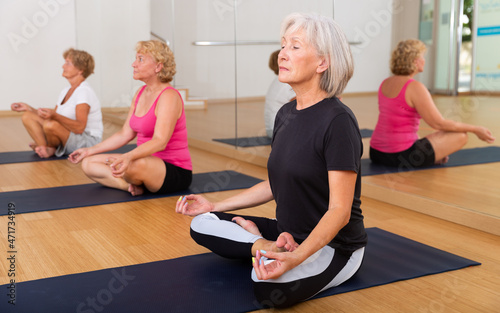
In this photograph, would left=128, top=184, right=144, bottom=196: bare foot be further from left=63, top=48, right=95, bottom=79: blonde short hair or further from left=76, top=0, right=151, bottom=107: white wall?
left=76, top=0, right=151, bottom=107: white wall

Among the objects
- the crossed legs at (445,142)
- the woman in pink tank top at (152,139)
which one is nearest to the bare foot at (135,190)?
the woman in pink tank top at (152,139)

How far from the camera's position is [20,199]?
3.44 meters

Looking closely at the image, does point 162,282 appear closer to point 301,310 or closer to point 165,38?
point 301,310

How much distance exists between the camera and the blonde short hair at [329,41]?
182cm

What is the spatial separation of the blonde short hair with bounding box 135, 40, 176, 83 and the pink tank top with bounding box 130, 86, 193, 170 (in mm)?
100

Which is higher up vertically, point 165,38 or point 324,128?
point 165,38

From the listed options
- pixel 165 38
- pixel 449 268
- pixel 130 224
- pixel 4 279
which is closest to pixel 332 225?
pixel 449 268

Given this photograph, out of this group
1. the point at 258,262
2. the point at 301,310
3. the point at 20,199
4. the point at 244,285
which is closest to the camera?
the point at 258,262

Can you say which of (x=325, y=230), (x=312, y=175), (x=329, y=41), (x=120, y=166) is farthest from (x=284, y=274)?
(x=120, y=166)

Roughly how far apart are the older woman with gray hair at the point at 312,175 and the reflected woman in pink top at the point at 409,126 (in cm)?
202

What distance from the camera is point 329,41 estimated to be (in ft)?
5.95

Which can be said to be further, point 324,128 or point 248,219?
point 248,219

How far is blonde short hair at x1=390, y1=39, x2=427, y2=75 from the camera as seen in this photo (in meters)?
3.69

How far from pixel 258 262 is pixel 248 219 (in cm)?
51
